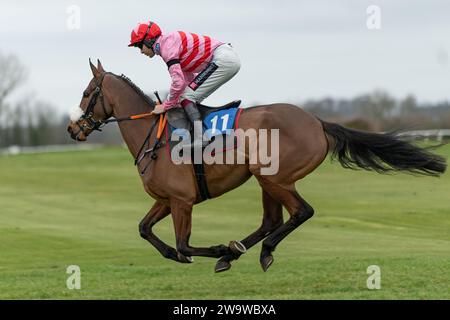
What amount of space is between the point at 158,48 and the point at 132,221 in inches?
570

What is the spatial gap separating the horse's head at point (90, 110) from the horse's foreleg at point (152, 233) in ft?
3.91

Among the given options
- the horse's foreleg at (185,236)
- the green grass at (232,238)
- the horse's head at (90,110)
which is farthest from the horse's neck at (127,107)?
the green grass at (232,238)

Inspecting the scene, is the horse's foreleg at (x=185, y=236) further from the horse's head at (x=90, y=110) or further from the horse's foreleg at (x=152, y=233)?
the horse's head at (x=90, y=110)

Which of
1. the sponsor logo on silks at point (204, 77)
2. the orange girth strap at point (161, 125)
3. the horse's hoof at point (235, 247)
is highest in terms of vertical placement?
Result: the sponsor logo on silks at point (204, 77)

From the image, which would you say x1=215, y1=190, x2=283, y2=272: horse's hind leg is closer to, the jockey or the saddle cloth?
the saddle cloth

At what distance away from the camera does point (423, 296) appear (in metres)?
10.2

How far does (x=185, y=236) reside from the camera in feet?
33.5

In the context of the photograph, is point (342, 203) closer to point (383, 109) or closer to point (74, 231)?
point (74, 231)

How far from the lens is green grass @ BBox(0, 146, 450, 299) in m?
12.0

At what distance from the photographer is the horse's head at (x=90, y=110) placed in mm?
10632

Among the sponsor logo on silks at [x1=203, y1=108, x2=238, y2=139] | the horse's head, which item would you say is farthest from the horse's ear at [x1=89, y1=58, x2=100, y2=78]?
the sponsor logo on silks at [x1=203, y1=108, x2=238, y2=139]

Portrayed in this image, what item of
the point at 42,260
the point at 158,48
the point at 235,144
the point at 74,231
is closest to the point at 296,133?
the point at 235,144

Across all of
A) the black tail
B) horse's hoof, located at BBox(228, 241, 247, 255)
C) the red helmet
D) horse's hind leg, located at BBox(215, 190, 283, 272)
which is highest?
the red helmet

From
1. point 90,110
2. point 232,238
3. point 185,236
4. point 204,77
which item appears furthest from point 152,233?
point 232,238
